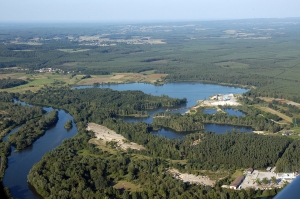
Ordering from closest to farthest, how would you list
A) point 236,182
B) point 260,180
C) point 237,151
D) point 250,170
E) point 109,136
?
point 236,182 → point 260,180 → point 250,170 → point 237,151 → point 109,136

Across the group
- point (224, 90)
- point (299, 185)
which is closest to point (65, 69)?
point (224, 90)

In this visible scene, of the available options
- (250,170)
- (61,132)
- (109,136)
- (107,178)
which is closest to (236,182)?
(250,170)

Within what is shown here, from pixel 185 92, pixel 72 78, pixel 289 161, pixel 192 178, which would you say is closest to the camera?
pixel 192 178

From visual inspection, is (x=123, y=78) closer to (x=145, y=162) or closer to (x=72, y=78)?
(x=72, y=78)

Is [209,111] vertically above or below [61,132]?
above

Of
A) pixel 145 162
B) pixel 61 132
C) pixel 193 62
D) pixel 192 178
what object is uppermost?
pixel 193 62

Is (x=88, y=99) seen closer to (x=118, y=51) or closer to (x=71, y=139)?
(x=71, y=139)

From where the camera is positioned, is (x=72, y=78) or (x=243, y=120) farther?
(x=72, y=78)
